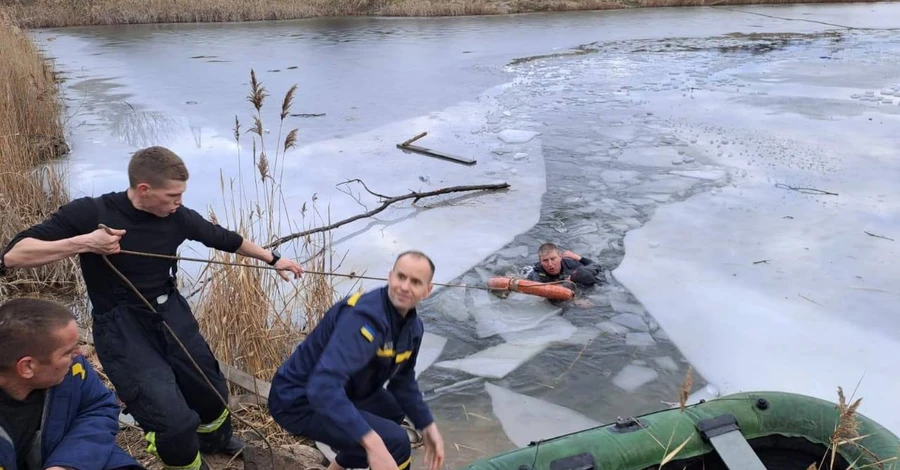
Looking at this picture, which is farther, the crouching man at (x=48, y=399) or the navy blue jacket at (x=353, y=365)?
the navy blue jacket at (x=353, y=365)

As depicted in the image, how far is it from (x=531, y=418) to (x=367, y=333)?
1.49 meters

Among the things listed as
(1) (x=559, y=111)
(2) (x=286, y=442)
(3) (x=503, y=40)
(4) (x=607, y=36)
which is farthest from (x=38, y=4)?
(2) (x=286, y=442)

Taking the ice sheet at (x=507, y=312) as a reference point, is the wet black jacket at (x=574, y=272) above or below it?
above

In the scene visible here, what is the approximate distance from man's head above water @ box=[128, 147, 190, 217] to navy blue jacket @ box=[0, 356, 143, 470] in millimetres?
542

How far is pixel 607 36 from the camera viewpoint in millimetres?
15195

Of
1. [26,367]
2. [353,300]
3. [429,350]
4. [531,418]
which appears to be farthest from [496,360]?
[26,367]

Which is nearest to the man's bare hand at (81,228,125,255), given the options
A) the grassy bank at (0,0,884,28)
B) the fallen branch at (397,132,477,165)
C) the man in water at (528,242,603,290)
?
the man in water at (528,242,603,290)

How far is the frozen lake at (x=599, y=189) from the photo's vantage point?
3463 millimetres

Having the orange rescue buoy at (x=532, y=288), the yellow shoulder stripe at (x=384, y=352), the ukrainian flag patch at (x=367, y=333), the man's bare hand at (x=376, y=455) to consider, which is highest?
the ukrainian flag patch at (x=367, y=333)

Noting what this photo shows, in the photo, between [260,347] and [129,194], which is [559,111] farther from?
[129,194]

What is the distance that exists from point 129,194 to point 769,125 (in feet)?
23.5

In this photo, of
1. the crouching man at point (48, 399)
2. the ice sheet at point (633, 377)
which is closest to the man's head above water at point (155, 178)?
the crouching man at point (48, 399)

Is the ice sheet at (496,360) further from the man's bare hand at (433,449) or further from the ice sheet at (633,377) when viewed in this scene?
the man's bare hand at (433,449)

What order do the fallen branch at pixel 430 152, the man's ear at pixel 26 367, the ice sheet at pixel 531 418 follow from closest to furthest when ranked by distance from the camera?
1. the man's ear at pixel 26 367
2. the ice sheet at pixel 531 418
3. the fallen branch at pixel 430 152
